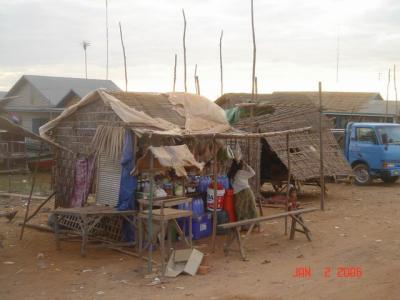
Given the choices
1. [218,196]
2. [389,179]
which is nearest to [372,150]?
[389,179]

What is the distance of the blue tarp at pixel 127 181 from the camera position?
8.53 m

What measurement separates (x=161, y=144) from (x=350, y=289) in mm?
4149

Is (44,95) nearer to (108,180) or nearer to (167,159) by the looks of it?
(108,180)

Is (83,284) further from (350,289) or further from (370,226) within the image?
(370,226)

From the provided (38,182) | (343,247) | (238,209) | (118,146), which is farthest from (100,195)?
(38,182)

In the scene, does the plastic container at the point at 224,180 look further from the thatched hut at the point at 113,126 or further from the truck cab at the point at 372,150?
the truck cab at the point at 372,150

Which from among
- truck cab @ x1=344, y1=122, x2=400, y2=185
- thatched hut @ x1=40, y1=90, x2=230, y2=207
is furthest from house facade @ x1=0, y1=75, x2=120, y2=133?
thatched hut @ x1=40, y1=90, x2=230, y2=207

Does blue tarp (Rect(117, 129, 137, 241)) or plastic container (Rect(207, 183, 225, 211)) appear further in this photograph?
plastic container (Rect(207, 183, 225, 211))

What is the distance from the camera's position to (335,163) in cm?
1473

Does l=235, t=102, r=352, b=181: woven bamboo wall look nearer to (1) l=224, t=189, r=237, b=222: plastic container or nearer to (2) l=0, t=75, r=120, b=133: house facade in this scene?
(1) l=224, t=189, r=237, b=222: plastic container

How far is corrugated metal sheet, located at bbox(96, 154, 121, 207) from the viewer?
29.5 ft

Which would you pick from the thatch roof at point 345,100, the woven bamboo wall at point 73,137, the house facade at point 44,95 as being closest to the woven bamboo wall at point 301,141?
the woven bamboo wall at point 73,137

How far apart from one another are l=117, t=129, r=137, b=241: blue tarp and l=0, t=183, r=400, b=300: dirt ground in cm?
78

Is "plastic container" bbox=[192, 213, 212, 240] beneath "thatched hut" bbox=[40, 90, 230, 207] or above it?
beneath
